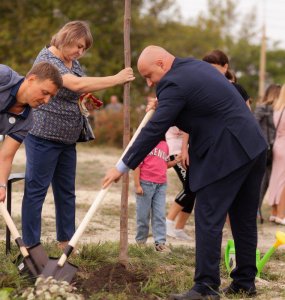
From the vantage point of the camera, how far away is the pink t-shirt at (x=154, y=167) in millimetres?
7102

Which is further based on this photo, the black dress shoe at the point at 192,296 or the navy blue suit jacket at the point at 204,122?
the black dress shoe at the point at 192,296

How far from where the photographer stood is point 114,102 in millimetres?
23562

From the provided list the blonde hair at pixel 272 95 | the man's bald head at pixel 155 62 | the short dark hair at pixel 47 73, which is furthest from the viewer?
the blonde hair at pixel 272 95

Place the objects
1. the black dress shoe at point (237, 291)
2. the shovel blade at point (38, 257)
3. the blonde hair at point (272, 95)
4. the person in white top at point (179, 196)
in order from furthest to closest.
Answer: the blonde hair at point (272, 95) < the person in white top at point (179, 196) < the black dress shoe at point (237, 291) < the shovel blade at point (38, 257)

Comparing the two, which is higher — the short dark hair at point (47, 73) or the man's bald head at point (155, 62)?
the man's bald head at point (155, 62)

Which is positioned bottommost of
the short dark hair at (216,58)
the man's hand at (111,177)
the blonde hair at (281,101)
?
the blonde hair at (281,101)

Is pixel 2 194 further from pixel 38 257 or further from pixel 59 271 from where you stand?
pixel 59 271

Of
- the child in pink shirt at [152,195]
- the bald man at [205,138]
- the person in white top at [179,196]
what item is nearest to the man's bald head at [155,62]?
the bald man at [205,138]

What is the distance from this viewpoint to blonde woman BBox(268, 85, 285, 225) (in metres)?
9.85

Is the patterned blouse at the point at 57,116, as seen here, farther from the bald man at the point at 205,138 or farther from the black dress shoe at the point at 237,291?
the black dress shoe at the point at 237,291

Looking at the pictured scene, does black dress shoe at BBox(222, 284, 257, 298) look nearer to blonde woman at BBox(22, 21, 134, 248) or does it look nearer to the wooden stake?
the wooden stake

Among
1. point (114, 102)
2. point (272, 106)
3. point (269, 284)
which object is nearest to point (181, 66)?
point (269, 284)

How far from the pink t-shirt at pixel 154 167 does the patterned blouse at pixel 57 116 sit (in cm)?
136

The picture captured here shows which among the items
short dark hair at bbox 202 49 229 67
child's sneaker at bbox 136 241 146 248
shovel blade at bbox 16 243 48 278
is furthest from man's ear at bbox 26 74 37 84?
short dark hair at bbox 202 49 229 67
